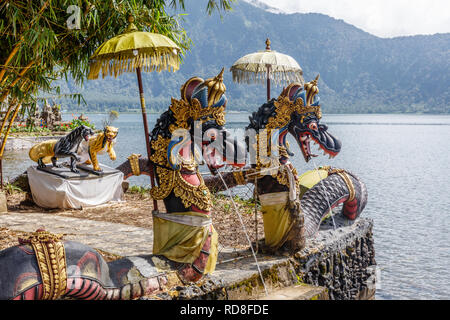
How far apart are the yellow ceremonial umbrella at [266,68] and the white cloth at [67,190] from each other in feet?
12.8

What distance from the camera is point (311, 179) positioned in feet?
25.0

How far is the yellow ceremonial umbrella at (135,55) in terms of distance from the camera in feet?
14.5

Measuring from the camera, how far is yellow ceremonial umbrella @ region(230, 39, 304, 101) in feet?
24.1

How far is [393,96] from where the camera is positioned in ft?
346

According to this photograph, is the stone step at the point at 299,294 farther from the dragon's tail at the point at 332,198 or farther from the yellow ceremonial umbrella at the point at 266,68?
the yellow ceremonial umbrella at the point at 266,68

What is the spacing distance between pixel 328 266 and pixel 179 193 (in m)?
2.82

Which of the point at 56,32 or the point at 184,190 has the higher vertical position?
the point at 56,32

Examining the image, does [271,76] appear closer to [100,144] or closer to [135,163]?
[135,163]

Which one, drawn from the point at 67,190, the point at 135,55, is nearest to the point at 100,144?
the point at 67,190

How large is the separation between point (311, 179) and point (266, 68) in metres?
2.01

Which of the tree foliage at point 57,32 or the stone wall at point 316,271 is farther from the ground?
the tree foliage at point 57,32

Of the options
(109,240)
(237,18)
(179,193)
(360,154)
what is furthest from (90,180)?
(237,18)

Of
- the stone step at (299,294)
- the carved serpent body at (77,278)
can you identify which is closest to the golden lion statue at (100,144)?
the stone step at (299,294)

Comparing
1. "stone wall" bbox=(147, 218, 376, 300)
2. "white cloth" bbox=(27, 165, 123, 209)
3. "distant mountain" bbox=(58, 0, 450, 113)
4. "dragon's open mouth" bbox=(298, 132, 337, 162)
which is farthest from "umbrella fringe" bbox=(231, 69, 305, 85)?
"distant mountain" bbox=(58, 0, 450, 113)
